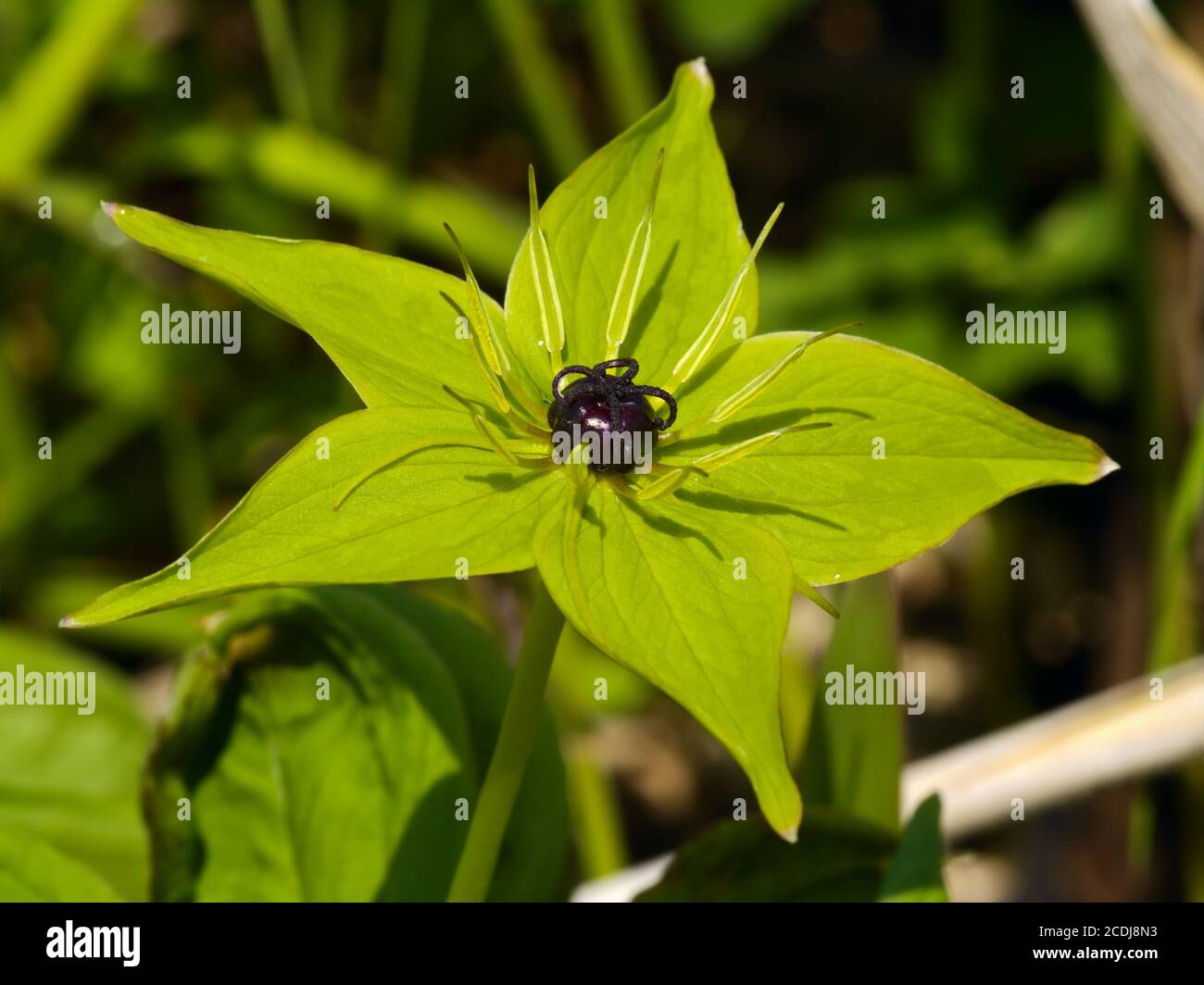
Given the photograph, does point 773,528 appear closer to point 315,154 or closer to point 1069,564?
point 315,154

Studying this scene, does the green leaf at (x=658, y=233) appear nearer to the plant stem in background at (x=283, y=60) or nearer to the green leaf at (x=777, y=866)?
the green leaf at (x=777, y=866)

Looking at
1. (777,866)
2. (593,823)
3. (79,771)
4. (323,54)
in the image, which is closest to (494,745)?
(777,866)

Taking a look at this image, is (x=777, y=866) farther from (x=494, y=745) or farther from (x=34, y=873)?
(x=34, y=873)

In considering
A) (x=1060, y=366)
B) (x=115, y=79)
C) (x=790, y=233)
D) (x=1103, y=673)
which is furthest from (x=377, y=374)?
(x=790, y=233)

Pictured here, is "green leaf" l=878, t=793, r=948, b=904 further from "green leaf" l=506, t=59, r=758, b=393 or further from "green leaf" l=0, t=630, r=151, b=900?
"green leaf" l=0, t=630, r=151, b=900

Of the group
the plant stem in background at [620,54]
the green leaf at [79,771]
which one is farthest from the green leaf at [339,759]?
the plant stem in background at [620,54]

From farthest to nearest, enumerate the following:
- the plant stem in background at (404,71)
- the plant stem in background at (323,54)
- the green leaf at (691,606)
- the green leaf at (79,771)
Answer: the plant stem in background at (323,54) → the plant stem in background at (404,71) → the green leaf at (79,771) → the green leaf at (691,606)
